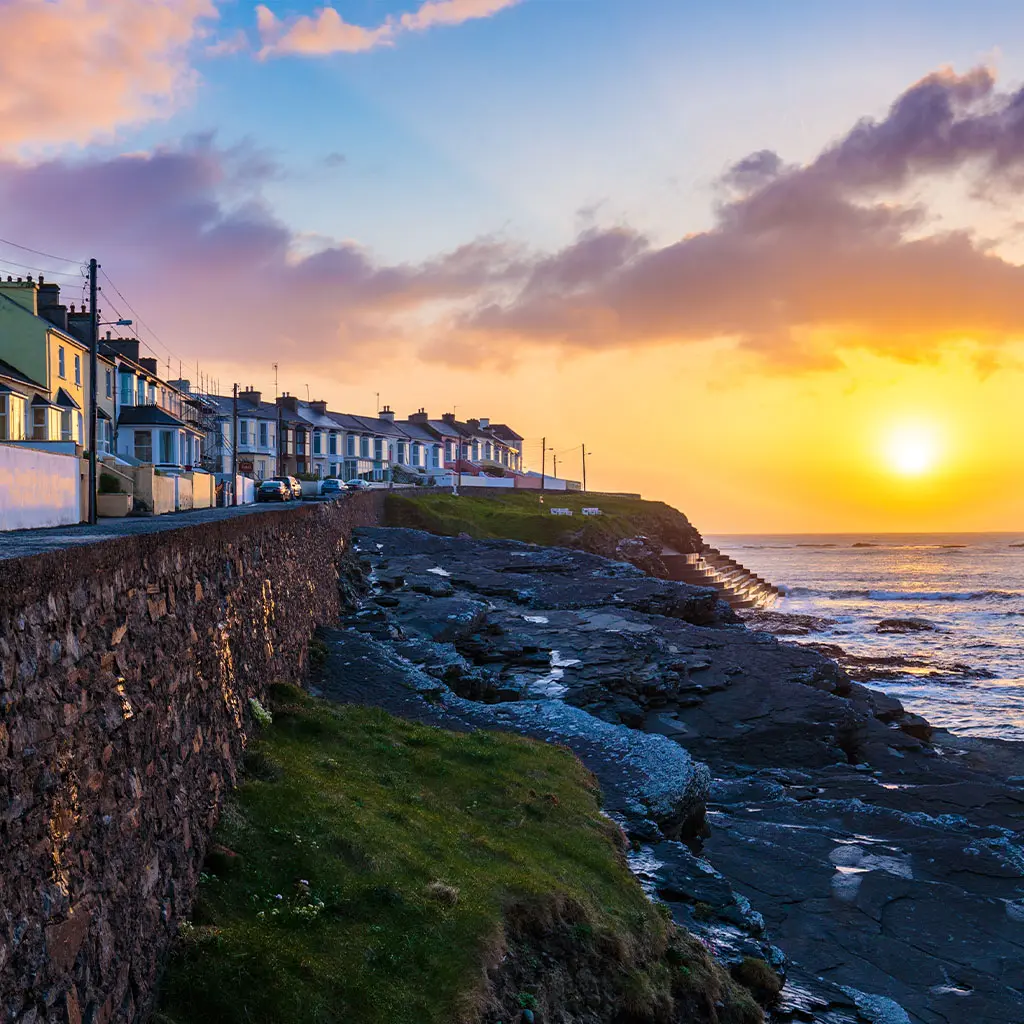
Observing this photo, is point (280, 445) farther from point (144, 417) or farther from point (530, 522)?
point (530, 522)

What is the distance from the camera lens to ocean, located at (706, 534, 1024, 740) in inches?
1638

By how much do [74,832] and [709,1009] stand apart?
9173mm

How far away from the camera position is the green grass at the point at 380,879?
29.1ft

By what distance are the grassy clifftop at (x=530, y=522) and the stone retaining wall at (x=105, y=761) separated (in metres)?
63.7

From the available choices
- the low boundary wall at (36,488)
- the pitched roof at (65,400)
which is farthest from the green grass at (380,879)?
the pitched roof at (65,400)

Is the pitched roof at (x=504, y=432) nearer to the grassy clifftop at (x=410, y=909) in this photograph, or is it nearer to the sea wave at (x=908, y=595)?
the sea wave at (x=908, y=595)

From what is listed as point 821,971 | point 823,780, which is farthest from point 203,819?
point 823,780

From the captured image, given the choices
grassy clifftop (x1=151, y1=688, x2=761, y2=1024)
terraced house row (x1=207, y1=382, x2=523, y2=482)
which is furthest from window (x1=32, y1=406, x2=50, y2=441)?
grassy clifftop (x1=151, y1=688, x2=761, y2=1024)

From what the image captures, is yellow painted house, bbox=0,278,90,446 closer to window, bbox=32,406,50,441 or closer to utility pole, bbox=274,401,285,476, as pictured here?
window, bbox=32,406,50,441

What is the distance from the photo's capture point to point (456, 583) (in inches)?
1825

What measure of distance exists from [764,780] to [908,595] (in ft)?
279

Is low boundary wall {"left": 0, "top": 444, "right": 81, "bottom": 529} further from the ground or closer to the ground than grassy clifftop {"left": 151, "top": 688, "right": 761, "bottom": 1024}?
further from the ground

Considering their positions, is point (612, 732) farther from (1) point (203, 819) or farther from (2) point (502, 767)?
(1) point (203, 819)

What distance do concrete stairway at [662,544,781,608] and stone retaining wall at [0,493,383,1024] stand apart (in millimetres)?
71943
